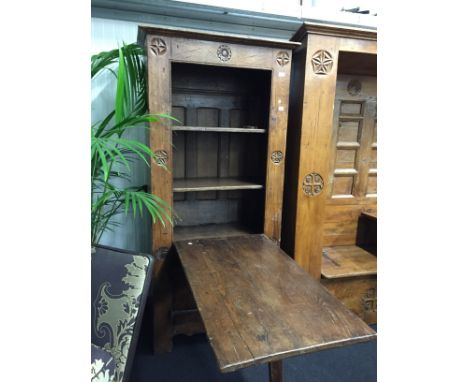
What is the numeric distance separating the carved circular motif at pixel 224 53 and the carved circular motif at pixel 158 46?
0.91 ft

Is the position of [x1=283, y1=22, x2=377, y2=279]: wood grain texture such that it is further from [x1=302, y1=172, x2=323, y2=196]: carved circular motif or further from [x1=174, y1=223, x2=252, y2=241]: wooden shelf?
[x1=174, y1=223, x2=252, y2=241]: wooden shelf

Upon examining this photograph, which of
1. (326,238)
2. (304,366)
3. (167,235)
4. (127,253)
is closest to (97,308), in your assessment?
(127,253)

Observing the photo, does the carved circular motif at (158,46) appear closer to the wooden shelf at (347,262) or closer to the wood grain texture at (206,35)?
the wood grain texture at (206,35)

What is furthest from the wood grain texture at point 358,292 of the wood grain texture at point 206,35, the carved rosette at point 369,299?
the wood grain texture at point 206,35

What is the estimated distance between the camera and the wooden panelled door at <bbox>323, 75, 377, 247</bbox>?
2.30 metres

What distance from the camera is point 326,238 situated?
248 centimetres

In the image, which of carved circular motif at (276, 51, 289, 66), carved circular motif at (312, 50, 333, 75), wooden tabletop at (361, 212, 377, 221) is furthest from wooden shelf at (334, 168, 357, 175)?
carved circular motif at (276, 51, 289, 66)

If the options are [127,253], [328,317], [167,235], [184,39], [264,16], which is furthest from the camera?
[264,16]

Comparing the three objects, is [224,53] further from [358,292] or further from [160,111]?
[358,292]

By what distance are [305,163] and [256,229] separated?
54 cm

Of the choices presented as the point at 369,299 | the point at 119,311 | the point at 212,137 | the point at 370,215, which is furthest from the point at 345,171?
the point at 119,311

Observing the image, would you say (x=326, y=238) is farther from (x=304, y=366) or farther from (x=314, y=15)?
(x=314, y=15)

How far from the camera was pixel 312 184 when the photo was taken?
1.91 metres

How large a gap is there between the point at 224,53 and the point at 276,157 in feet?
2.04
